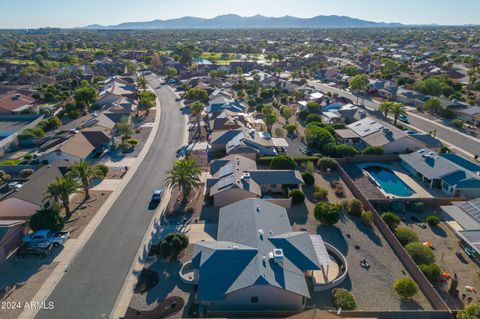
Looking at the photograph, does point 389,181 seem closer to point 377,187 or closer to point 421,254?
point 377,187

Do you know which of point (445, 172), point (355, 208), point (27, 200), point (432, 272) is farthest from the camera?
point (445, 172)

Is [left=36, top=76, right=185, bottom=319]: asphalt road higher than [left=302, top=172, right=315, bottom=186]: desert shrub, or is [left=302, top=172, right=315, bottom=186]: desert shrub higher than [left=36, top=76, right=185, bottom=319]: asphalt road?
[left=302, top=172, right=315, bottom=186]: desert shrub

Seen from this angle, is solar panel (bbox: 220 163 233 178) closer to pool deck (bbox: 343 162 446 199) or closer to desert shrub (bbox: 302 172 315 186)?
desert shrub (bbox: 302 172 315 186)

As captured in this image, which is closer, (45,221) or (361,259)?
(361,259)

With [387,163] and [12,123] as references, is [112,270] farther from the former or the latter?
[12,123]

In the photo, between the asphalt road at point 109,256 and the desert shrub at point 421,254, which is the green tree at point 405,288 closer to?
the desert shrub at point 421,254

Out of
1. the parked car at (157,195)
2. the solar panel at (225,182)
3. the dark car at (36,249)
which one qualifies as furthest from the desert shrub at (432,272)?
the dark car at (36,249)

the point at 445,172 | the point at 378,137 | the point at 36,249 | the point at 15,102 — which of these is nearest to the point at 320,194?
the point at 445,172

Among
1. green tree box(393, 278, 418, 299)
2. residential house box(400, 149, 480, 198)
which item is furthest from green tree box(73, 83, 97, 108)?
green tree box(393, 278, 418, 299)
